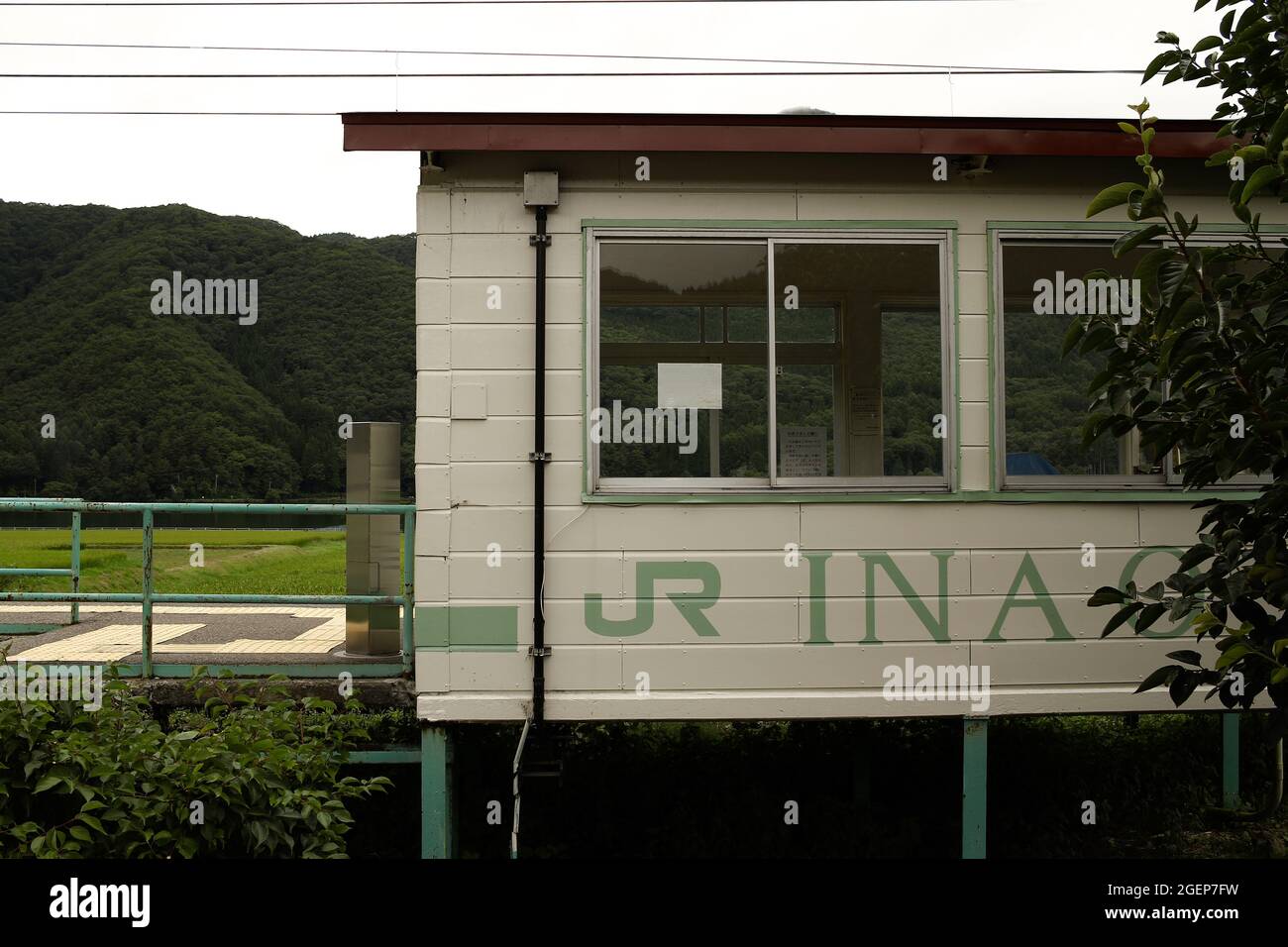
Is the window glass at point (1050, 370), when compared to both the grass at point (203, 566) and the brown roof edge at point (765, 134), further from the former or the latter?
the grass at point (203, 566)

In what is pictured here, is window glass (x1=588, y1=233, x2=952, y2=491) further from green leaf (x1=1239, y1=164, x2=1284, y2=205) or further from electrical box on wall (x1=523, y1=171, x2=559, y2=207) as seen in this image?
green leaf (x1=1239, y1=164, x2=1284, y2=205)

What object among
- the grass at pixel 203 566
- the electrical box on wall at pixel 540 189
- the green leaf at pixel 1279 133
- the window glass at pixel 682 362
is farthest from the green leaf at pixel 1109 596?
the grass at pixel 203 566

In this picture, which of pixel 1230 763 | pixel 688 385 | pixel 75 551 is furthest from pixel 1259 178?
pixel 75 551

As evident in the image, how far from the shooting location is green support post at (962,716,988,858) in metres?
5.29

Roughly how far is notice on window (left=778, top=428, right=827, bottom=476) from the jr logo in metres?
0.65

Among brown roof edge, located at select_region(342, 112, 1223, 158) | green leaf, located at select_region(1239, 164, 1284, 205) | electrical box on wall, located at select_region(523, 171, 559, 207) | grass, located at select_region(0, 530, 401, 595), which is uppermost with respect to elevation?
brown roof edge, located at select_region(342, 112, 1223, 158)

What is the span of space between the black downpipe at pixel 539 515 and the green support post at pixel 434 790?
0.49m

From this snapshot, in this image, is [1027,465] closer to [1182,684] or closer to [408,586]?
[1182,684]

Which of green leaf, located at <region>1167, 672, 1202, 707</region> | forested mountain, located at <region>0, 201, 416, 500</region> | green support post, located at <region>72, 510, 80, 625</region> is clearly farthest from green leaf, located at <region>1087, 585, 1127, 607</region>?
forested mountain, located at <region>0, 201, 416, 500</region>

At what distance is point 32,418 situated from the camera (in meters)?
53.6

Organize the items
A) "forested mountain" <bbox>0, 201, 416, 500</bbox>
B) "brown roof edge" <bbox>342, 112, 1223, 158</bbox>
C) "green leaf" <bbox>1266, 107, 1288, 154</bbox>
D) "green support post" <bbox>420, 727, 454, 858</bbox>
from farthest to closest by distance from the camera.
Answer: "forested mountain" <bbox>0, 201, 416, 500</bbox> < "green support post" <bbox>420, 727, 454, 858</bbox> < "brown roof edge" <bbox>342, 112, 1223, 158</bbox> < "green leaf" <bbox>1266, 107, 1288, 154</bbox>

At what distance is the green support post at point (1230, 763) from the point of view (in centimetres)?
647

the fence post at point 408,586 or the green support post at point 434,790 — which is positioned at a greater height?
the fence post at point 408,586

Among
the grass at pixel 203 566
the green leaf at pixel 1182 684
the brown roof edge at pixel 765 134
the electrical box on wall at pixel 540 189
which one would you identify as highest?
the brown roof edge at pixel 765 134
